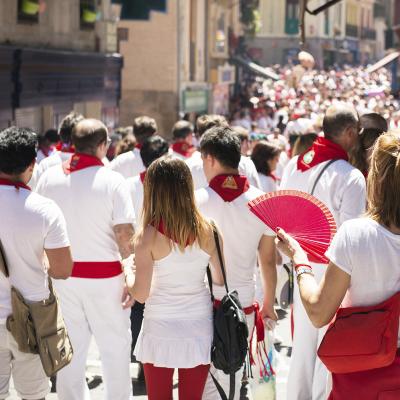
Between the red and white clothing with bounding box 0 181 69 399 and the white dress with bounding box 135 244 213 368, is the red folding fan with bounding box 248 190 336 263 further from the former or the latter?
the red and white clothing with bounding box 0 181 69 399

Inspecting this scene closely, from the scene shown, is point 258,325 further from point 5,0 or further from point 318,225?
point 5,0

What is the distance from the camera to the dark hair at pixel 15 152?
4.62 meters

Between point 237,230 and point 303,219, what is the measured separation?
102 cm

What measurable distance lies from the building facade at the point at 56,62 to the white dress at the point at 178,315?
31.2ft

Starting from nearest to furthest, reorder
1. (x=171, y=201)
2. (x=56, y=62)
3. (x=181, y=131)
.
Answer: (x=171, y=201) < (x=181, y=131) < (x=56, y=62)

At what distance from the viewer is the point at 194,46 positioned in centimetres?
3350

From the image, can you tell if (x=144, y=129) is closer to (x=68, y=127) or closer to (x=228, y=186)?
(x=68, y=127)

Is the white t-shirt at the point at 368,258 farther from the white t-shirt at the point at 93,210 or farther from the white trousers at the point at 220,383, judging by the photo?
the white t-shirt at the point at 93,210

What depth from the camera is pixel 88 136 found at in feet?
18.9

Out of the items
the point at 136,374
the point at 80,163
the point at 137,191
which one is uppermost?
the point at 80,163

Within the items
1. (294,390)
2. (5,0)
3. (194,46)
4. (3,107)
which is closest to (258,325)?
(294,390)

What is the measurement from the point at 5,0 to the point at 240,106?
24536mm

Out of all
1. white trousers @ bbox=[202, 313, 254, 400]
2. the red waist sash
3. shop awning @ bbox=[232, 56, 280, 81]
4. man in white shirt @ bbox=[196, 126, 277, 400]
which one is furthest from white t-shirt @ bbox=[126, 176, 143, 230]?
shop awning @ bbox=[232, 56, 280, 81]

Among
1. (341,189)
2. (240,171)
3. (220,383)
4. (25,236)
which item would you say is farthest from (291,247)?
(240,171)
